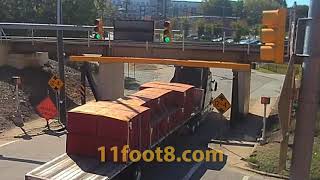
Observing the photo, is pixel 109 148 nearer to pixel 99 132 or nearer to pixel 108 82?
pixel 99 132

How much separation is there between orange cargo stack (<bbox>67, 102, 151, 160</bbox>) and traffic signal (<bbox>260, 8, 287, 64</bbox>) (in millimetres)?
7470

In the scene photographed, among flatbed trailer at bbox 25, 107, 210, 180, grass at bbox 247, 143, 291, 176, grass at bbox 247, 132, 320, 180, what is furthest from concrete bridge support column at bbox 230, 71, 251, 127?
flatbed trailer at bbox 25, 107, 210, 180

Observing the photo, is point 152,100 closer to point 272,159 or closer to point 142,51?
point 272,159

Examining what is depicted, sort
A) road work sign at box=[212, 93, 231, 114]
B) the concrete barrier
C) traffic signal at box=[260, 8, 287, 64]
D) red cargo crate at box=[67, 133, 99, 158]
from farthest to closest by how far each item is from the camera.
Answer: the concrete barrier → road work sign at box=[212, 93, 231, 114] → red cargo crate at box=[67, 133, 99, 158] → traffic signal at box=[260, 8, 287, 64]

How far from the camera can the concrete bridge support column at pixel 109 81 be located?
1126 inches

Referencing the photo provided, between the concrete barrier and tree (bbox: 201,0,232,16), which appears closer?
the concrete barrier

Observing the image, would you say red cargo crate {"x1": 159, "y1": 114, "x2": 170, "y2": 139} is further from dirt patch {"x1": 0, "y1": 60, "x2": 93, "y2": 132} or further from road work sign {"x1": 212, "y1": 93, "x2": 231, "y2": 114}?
dirt patch {"x1": 0, "y1": 60, "x2": 93, "y2": 132}

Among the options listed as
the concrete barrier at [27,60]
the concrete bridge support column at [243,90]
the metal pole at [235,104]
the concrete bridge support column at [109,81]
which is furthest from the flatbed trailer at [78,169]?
the concrete barrier at [27,60]

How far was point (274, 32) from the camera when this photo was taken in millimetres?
5609

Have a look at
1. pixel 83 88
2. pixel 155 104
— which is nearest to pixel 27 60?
pixel 83 88

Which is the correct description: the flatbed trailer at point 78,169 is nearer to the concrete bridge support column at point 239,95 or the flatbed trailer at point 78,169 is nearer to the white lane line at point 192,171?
the white lane line at point 192,171

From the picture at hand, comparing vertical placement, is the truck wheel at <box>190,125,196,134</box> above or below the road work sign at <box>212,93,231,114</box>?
below

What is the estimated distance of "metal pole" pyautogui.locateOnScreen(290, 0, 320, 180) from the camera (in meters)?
5.21

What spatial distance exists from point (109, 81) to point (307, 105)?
2423 centimetres
